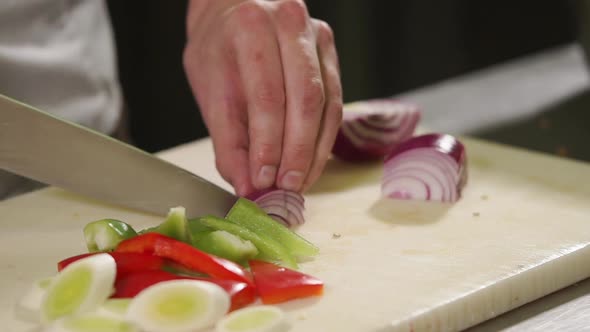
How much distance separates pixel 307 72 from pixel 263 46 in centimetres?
10

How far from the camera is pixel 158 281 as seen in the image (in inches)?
45.4

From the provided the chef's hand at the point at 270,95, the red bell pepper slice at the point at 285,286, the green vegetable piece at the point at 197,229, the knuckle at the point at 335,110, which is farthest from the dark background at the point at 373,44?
the red bell pepper slice at the point at 285,286

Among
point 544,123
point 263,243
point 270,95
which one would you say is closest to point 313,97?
point 270,95

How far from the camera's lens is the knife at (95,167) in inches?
54.6

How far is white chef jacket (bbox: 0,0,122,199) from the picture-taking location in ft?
5.80

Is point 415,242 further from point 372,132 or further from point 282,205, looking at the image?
point 372,132

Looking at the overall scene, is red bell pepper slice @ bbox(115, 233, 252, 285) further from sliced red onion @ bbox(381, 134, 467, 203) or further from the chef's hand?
sliced red onion @ bbox(381, 134, 467, 203)

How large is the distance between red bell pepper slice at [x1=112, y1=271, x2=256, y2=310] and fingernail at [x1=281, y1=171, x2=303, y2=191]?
328mm

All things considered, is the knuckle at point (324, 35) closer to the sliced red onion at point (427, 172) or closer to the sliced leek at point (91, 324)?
the sliced red onion at point (427, 172)

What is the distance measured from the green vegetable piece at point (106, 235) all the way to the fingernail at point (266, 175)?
0.87 ft

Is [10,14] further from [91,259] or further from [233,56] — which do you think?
[91,259]

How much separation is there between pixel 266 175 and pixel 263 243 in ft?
0.68

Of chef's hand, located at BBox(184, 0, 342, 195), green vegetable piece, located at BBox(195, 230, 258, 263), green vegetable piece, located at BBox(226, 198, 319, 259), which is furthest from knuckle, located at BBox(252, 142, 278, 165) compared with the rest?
green vegetable piece, located at BBox(195, 230, 258, 263)

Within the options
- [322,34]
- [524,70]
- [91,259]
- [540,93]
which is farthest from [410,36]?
[91,259]
